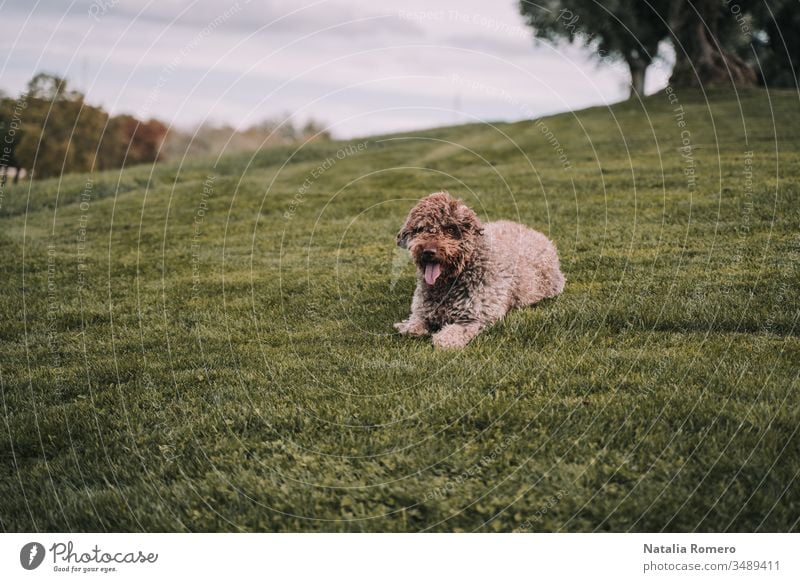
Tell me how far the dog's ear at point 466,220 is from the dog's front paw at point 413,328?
1174 millimetres

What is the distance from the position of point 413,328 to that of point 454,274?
760mm

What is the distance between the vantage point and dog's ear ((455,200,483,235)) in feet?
22.9

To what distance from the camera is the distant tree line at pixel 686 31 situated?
25797 mm

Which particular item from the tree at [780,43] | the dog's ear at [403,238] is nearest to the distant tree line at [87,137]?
the dog's ear at [403,238]

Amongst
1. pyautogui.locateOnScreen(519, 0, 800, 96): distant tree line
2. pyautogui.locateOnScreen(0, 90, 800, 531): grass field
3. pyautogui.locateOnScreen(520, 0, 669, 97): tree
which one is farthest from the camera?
pyautogui.locateOnScreen(520, 0, 669, 97): tree

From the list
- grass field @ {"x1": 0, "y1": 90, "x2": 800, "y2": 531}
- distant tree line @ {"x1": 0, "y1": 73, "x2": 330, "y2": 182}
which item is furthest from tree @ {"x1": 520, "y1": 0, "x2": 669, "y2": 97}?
grass field @ {"x1": 0, "y1": 90, "x2": 800, "y2": 531}

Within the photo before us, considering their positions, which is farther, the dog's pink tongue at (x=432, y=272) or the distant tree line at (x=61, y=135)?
the distant tree line at (x=61, y=135)

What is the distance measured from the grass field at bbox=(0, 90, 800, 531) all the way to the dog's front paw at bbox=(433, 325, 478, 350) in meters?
0.17

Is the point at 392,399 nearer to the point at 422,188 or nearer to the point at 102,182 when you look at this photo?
the point at 422,188

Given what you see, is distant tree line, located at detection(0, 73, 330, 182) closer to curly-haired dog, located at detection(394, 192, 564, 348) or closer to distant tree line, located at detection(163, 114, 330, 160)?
distant tree line, located at detection(163, 114, 330, 160)

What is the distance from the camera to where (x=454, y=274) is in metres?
7.01

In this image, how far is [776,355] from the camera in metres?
5.62

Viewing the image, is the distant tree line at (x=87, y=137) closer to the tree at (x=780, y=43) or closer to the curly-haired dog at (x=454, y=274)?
the curly-haired dog at (x=454, y=274)
